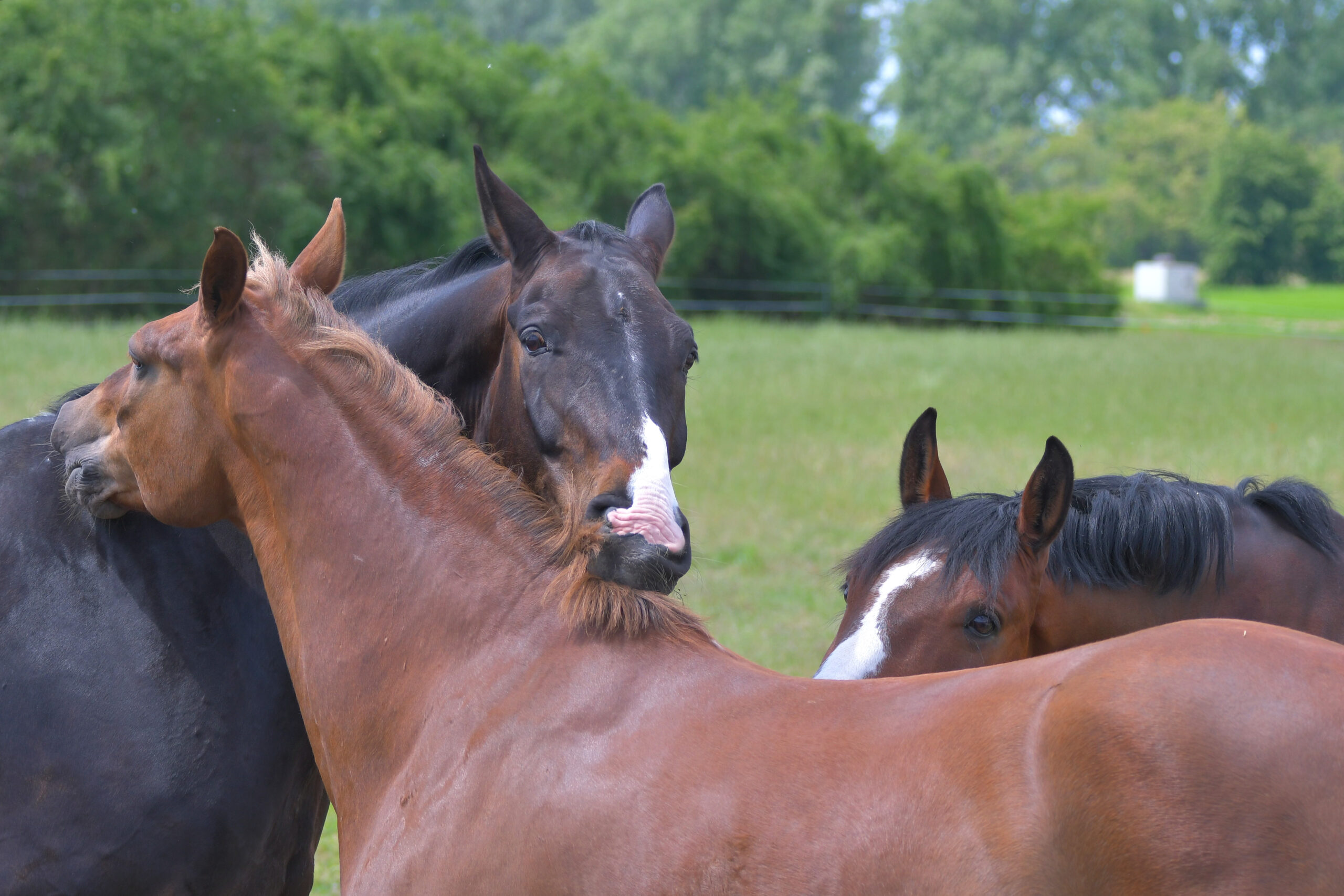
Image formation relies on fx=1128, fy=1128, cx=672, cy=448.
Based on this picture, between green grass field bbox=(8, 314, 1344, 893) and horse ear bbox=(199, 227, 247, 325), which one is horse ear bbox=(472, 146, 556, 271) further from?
green grass field bbox=(8, 314, 1344, 893)

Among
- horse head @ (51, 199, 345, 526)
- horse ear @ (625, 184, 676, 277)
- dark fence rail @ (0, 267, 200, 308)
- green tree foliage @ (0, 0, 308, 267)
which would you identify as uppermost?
green tree foliage @ (0, 0, 308, 267)

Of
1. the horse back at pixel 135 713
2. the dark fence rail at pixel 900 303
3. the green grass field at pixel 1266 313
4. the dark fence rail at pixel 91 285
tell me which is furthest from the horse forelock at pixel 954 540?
the green grass field at pixel 1266 313

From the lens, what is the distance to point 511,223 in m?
2.68

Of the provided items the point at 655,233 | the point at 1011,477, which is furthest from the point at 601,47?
the point at 655,233

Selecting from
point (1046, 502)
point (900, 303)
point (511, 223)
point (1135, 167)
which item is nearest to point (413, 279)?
point (511, 223)

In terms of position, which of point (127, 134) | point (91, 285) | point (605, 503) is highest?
point (127, 134)

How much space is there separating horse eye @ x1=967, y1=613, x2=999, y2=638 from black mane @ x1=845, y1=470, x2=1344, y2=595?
18 cm

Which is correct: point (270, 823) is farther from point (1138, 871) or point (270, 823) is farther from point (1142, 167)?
point (1142, 167)

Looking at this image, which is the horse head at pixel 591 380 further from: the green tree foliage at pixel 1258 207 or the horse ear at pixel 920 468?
the green tree foliage at pixel 1258 207

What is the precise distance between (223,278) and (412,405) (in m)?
0.40

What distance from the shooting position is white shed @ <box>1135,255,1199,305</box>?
29734 millimetres

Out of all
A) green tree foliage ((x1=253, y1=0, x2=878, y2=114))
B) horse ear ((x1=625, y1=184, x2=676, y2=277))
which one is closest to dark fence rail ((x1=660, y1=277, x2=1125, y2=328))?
horse ear ((x1=625, y1=184, x2=676, y2=277))

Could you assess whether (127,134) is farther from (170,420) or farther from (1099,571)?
(1099,571)

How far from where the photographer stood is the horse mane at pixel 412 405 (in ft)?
6.54
